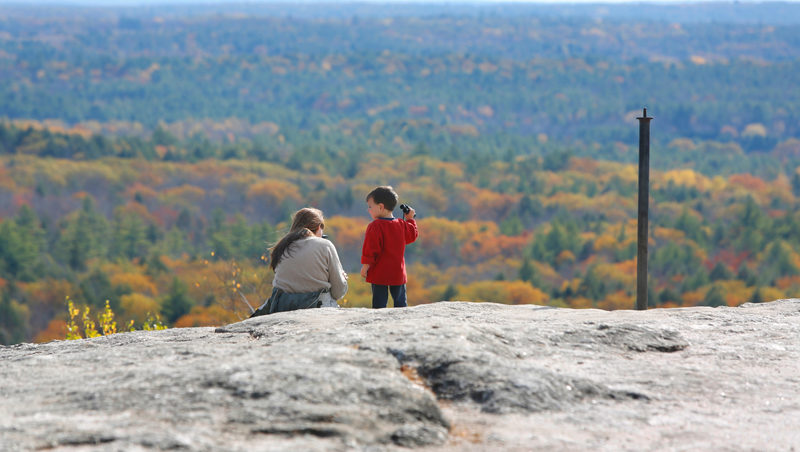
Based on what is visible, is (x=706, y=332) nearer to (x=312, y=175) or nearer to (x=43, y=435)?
(x=43, y=435)

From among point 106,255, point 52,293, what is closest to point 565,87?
point 106,255

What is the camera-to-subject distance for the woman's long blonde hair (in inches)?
274

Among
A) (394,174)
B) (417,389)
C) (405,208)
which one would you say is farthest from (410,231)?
(394,174)

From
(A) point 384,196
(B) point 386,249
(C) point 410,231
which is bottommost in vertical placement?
(B) point 386,249

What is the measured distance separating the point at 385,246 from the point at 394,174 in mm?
96785

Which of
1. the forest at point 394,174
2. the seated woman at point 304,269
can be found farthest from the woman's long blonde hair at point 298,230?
the forest at point 394,174

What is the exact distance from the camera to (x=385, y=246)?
24.5ft

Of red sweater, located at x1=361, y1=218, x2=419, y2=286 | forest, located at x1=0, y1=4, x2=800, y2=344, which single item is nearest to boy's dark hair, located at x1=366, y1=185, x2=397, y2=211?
red sweater, located at x1=361, y1=218, x2=419, y2=286

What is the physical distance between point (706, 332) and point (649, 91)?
542 feet

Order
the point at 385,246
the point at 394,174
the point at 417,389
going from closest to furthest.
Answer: the point at 417,389 → the point at 385,246 → the point at 394,174

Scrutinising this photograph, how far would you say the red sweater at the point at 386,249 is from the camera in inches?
292

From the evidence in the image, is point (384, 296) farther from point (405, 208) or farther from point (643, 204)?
point (643, 204)

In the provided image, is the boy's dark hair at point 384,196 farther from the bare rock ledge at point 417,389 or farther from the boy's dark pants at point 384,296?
the bare rock ledge at point 417,389

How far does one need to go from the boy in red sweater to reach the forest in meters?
1.70
